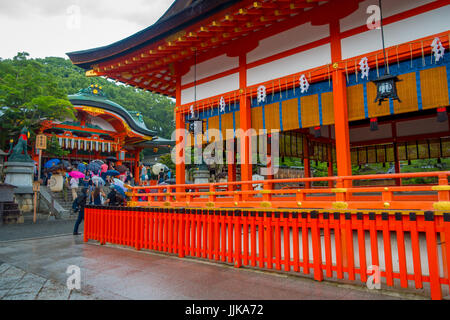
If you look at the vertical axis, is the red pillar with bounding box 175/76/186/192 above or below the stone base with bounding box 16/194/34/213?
above

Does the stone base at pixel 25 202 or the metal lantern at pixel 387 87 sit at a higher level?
the metal lantern at pixel 387 87

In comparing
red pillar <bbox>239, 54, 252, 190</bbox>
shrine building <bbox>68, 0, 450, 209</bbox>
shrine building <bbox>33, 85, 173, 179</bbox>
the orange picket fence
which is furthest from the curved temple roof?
shrine building <bbox>33, 85, 173, 179</bbox>

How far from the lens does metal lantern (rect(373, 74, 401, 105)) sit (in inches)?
193

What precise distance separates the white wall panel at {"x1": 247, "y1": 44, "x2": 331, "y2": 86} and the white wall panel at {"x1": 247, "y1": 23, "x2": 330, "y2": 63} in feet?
0.83

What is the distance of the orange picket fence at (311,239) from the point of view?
3.35 metres

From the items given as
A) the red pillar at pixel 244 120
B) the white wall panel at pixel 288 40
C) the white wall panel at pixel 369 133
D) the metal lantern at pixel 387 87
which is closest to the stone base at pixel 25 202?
the red pillar at pixel 244 120

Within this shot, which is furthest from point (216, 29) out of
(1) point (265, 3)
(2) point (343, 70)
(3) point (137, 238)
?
(3) point (137, 238)

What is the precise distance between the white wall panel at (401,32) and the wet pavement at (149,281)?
4520 millimetres

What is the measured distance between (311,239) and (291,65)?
13.3 ft

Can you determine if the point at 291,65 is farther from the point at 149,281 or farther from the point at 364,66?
the point at 149,281

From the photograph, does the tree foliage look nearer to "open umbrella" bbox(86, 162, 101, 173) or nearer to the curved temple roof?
"open umbrella" bbox(86, 162, 101, 173)

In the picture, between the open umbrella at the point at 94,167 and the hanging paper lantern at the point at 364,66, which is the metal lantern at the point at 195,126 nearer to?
the hanging paper lantern at the point at 364,66

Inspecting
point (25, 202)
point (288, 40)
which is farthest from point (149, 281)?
point (25, 202)

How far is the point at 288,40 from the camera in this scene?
680cm
